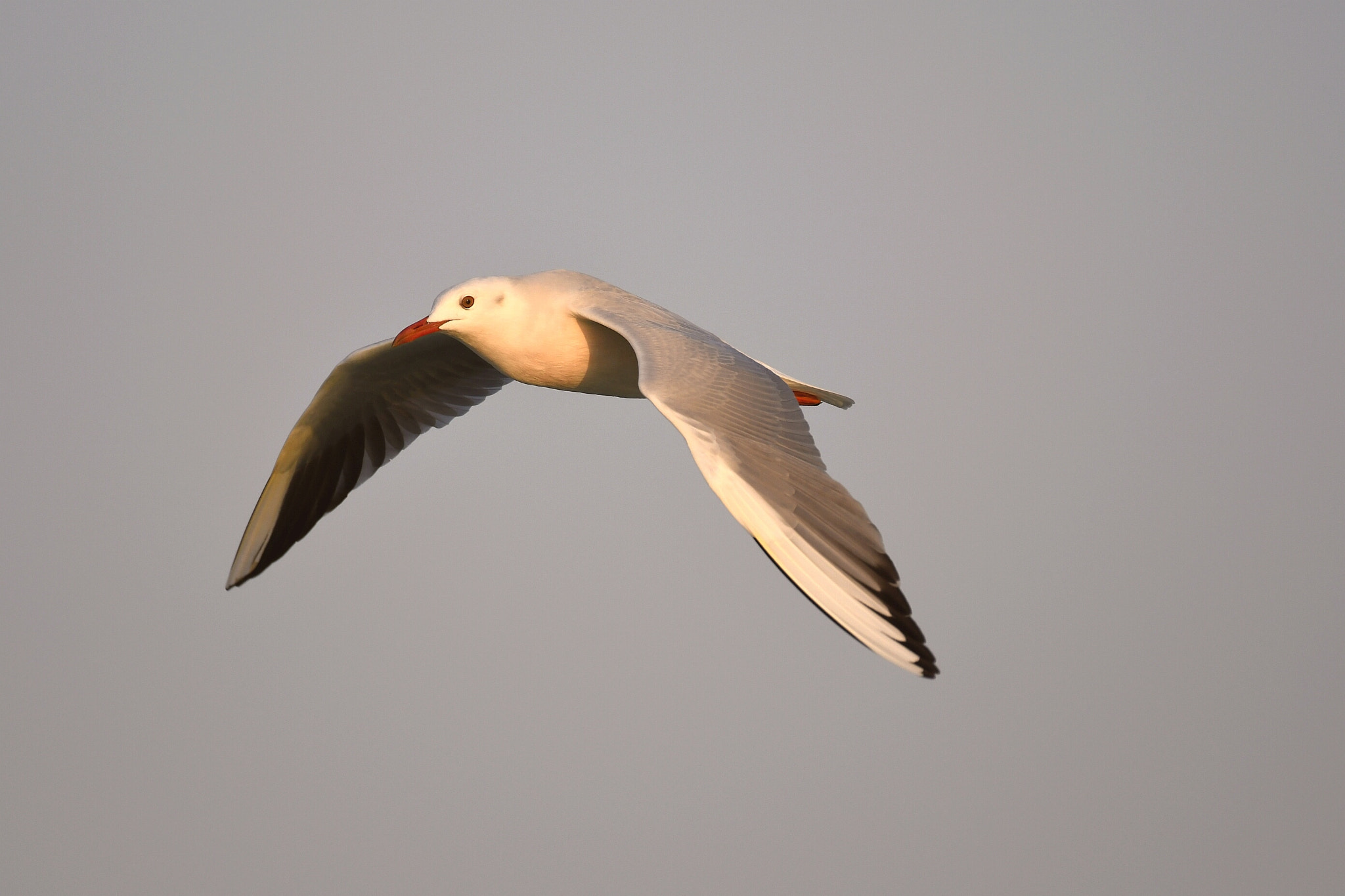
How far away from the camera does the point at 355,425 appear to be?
771cm

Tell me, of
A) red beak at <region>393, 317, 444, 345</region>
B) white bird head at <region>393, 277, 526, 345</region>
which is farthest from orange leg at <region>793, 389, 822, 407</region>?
red beak at <region>393, 317, 444, 345</region>

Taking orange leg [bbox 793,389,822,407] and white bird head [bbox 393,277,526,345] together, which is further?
orange leg [bbox 793,389,822,407]

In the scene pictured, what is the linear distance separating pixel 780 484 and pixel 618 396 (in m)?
2.51

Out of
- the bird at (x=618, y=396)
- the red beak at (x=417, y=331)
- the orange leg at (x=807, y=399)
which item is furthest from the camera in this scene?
the orange leg at (x=807, y=399)

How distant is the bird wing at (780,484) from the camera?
409 cm

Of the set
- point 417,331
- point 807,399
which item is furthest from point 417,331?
point 807,399

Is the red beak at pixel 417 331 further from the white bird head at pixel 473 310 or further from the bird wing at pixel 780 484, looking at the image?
the bird wing at pixel 780 484

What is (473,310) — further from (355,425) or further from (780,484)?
(780,484)

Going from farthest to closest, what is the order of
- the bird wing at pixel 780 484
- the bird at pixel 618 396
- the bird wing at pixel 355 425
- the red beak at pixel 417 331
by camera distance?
the bird wing at pixel 355 425 < the red beak at pixel 417 331 < the bird at pixel 618 396 < the bird wing at pixel 780 484

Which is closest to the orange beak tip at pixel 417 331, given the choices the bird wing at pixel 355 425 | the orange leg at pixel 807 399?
the bird wing at pixel 355 425

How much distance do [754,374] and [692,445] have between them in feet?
3.09

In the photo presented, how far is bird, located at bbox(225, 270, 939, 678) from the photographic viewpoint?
4.21 m

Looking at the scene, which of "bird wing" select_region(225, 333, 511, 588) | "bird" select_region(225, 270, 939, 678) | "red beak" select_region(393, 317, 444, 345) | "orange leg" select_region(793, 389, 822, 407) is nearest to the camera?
"bird" select_region(225, 270, 939, 678)

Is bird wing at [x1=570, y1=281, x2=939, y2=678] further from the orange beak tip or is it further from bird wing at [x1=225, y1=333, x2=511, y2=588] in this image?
bird wing at [x1=225, y1=333, x2=511, y2=588]
